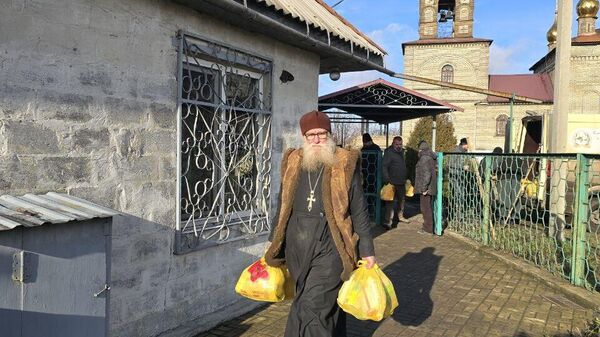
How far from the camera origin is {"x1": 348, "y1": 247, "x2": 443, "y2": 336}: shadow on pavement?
470 centimetres

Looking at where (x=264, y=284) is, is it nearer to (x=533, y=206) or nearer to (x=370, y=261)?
(x=370, y=261)

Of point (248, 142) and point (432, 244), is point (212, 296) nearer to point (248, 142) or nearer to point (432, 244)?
point (248, 142)

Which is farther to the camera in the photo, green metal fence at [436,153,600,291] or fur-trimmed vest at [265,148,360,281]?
green metal fence at [436,153,600,291]

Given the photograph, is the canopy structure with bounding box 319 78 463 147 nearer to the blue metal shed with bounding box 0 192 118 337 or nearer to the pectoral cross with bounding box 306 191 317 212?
the pectoral cross with bounding box 306 191 317 212

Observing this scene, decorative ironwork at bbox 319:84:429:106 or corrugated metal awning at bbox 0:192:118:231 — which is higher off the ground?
decorative ironwork at bbox 319:84:429:106

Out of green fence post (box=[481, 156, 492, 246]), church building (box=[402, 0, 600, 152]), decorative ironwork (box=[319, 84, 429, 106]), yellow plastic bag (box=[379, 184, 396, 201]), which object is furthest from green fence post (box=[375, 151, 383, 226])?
church building (box=[402, 0, 600, 152])

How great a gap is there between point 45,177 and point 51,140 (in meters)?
0.24

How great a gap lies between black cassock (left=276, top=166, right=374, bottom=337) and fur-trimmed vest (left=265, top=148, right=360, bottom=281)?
2.3 inches

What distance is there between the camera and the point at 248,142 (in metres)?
5.10

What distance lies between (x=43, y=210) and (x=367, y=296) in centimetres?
194

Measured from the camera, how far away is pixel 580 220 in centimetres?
548

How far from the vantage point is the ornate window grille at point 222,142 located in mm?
4320

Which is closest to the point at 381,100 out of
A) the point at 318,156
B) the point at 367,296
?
the point at 318,156

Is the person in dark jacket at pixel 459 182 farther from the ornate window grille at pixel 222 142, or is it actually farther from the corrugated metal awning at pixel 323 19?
the ornate window grille at pixel 222 142
